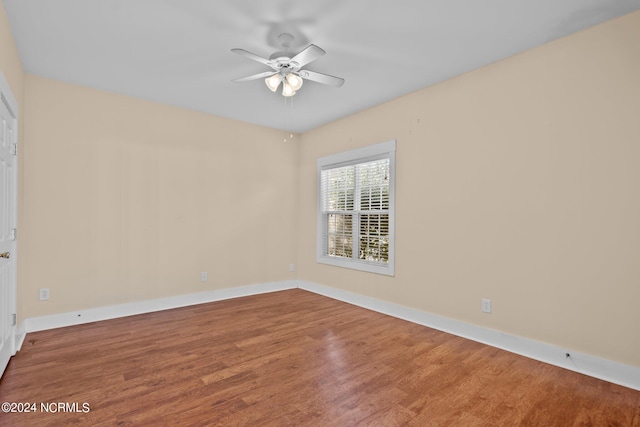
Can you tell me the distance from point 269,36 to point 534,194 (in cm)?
255

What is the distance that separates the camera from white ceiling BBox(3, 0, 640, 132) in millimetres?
2221

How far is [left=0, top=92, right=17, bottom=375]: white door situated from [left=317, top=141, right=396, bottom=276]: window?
346 centimetres

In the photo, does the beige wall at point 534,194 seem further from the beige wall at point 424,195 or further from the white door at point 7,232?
the white door at point 7,232

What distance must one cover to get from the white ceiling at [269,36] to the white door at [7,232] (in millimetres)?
743

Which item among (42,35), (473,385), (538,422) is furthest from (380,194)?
(42,35)

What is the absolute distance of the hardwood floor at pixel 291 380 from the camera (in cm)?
187

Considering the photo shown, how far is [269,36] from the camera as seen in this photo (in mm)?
2561

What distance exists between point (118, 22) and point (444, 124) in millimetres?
3026

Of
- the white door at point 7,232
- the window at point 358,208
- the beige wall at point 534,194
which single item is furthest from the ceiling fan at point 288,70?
the white door at point 7,232

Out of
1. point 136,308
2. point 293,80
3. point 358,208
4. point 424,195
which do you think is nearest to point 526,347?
point 424,195

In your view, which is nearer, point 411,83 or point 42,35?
point 42,35

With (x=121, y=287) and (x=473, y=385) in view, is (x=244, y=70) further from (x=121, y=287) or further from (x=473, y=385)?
(x=473, y=385)

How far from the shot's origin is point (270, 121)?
4793 millimetres

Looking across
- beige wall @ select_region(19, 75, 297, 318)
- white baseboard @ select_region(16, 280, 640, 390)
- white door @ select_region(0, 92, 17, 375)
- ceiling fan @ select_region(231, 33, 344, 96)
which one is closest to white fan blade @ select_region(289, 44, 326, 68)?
ceiling fan @ select_region(231, 33, 344, 96)
